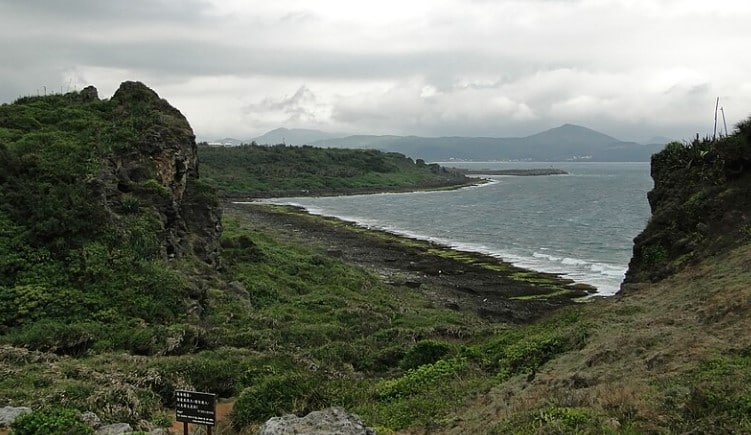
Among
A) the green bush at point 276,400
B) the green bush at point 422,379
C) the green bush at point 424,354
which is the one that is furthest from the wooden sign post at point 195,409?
the green bush at point 424,354

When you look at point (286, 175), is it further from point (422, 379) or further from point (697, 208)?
point (422, 379)

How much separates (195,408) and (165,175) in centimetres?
2197

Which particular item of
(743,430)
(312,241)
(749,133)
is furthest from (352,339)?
(312,241)

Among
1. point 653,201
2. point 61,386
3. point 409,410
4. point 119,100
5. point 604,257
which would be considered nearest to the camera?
point 409,410

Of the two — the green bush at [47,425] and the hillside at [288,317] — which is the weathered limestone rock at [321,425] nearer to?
the hillside at [288,317]

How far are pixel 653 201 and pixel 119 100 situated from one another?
29815mm

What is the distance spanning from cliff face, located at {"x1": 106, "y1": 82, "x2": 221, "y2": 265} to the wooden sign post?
1640 centimetres

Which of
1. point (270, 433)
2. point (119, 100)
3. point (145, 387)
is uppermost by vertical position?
point (119, 100)

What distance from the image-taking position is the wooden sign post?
10344 mm

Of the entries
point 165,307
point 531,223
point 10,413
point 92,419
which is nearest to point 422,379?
point 92,419

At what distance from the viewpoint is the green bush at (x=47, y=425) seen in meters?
10.1

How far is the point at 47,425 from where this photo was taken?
33.1 feet

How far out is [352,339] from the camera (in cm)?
2298

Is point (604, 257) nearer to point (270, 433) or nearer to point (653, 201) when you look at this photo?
point (653, 201)
